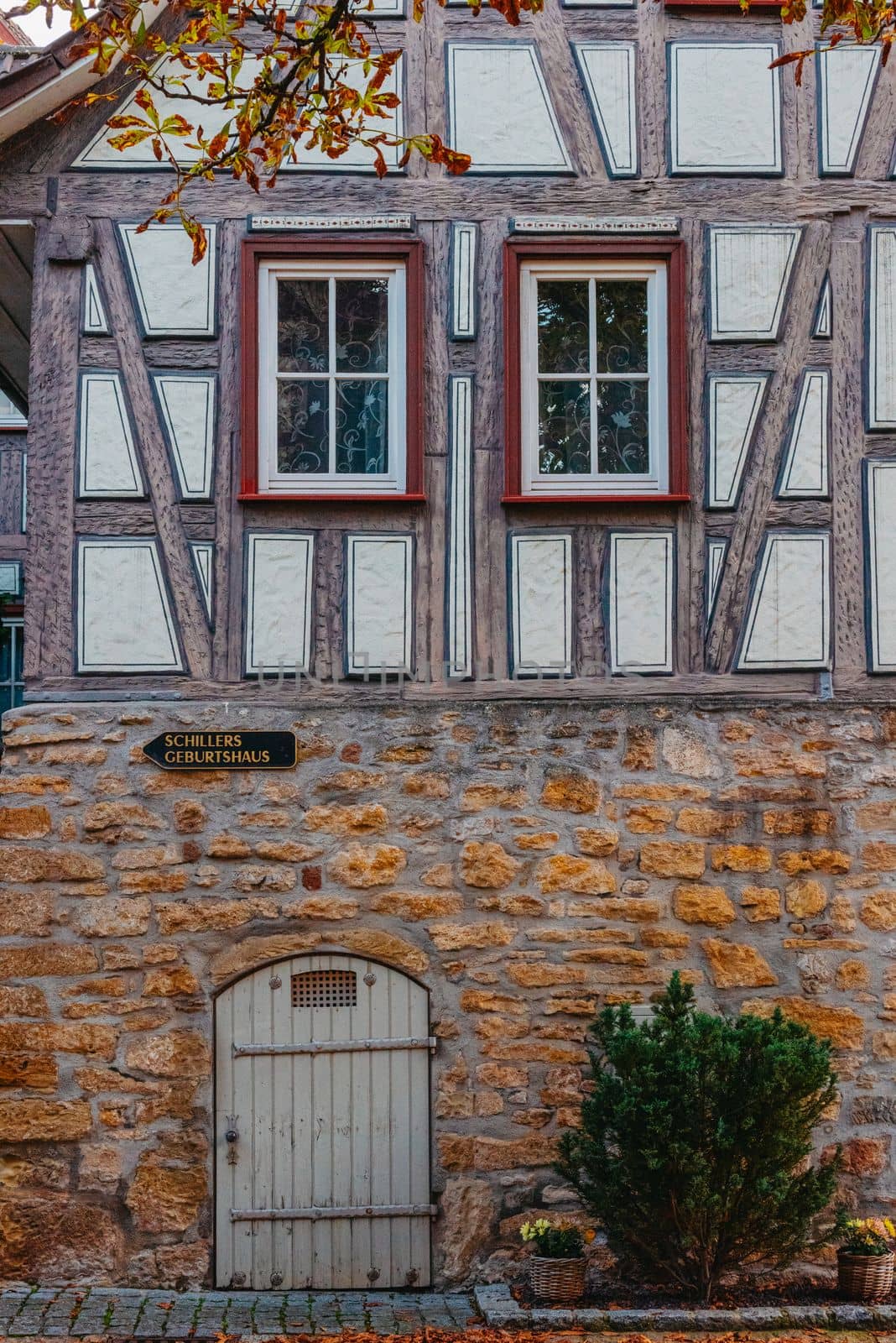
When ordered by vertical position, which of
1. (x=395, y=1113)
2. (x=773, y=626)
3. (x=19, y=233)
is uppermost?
(x=19, y=233)

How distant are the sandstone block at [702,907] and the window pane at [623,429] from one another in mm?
2031

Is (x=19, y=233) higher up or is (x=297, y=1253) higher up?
(x=19, y=233)

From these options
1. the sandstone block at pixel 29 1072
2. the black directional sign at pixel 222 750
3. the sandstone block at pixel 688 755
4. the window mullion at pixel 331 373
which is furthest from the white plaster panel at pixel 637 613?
the sandstone block at pixel 29 1072

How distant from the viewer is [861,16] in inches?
204

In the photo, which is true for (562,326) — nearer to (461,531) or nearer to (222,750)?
(461,531)

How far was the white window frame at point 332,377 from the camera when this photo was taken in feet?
24.8

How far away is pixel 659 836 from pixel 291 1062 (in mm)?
2021

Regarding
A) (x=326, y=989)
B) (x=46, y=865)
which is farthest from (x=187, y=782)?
(x=326, y=989)

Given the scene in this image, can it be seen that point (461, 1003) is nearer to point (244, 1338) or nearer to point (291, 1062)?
point (291, 1062)

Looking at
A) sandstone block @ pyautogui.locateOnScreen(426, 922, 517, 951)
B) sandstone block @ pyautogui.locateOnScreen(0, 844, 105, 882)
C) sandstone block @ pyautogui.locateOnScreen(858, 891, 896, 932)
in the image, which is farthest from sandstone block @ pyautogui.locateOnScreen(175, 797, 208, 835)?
sandstone block @ pyautogui.locateOnScreen(858, 891, 896, 932)

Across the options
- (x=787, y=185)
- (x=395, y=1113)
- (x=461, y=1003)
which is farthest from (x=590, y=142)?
(x=395, y=1113)

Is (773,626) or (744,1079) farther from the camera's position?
(773,626)

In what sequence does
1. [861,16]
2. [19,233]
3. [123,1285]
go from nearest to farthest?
[861,16] → [123,1285] → [19,233]

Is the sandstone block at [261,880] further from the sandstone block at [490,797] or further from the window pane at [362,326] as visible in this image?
the window pane at [362,326]
